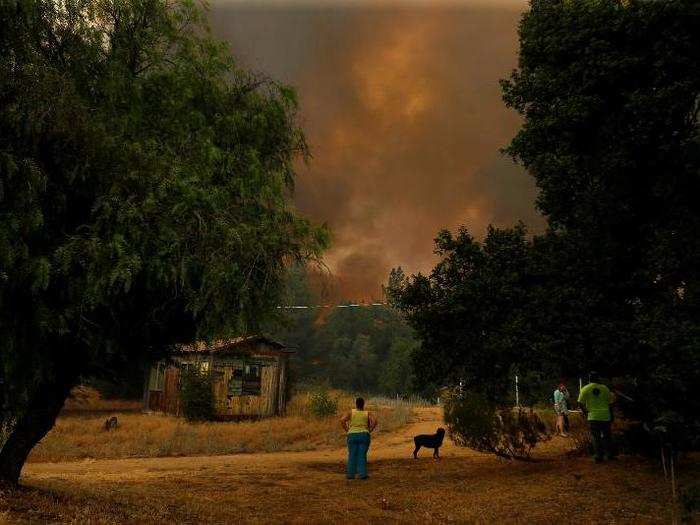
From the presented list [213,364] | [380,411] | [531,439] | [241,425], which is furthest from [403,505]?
[380,411]

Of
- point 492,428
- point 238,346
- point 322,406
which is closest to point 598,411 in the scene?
point 492,428

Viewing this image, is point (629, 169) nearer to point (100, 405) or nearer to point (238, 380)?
point (238, 380)

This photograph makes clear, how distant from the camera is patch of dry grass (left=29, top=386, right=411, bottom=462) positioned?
18.2 m

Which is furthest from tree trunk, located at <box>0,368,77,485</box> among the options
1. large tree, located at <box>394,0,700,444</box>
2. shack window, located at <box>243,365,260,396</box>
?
shack window, located at <box>243,365,260,396</box>

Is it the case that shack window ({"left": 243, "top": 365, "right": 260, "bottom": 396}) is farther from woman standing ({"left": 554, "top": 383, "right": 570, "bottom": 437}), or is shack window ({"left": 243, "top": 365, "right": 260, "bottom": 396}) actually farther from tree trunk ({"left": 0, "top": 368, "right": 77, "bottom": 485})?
tree trunk ({"left": 0, "top": 368, "right": 77, "bottom": 485})

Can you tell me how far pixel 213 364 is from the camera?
26531 millimetres

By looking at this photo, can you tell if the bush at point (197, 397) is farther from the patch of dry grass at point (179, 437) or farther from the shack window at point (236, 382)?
the shack window at point (236, 382)

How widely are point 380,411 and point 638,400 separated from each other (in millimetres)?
19348

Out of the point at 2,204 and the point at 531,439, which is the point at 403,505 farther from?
the point at 2,204

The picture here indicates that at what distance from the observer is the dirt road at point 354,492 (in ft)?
28.6

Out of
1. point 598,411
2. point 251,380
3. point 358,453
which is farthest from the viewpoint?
point 251,380

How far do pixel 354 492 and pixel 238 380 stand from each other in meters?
16.4

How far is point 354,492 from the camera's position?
11.1m

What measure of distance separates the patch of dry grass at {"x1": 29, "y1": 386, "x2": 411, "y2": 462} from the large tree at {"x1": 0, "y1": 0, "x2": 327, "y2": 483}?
30.5 ft
